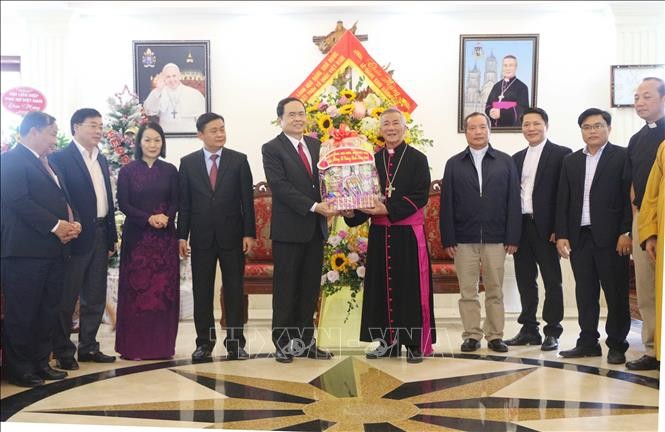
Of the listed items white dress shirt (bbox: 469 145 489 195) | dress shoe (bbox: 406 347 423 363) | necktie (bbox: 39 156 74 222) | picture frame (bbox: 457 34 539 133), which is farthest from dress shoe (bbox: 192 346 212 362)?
picture frame (bbox: 457 34 539 133)

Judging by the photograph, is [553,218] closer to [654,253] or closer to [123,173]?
[654,253]

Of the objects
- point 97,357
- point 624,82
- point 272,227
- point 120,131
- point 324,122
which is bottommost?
point 97,357

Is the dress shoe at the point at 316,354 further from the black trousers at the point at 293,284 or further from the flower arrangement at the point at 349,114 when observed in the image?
the flower arrangement at the point at 349,114

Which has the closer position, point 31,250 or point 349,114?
point 31,250

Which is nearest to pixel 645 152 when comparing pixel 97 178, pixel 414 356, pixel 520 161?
pixel 520 161

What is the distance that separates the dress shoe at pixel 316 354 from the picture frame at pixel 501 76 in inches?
147

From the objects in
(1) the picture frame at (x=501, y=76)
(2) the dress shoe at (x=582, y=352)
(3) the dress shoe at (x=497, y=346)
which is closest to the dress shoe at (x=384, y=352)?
(3) the dress shoe at (x=497, y=346)

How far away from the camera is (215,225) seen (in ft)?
14.5

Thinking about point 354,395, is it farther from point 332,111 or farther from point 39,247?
point 332,111

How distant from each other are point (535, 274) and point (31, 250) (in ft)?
10.3

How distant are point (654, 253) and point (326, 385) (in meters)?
1.88

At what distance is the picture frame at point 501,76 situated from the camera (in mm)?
7402

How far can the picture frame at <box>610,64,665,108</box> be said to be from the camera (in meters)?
7.27

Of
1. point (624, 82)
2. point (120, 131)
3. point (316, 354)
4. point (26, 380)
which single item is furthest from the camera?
point (624, 82)
